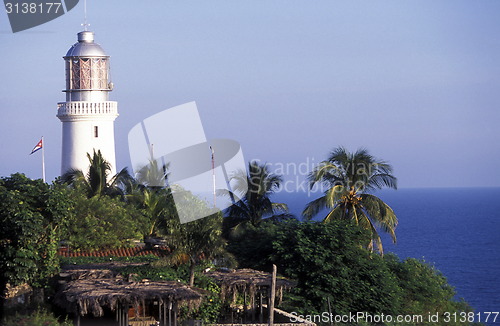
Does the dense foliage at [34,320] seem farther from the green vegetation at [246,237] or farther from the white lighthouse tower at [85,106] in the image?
the white lighthouse tower at [85,106]

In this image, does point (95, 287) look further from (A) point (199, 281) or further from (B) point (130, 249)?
(B) point (130, 249)

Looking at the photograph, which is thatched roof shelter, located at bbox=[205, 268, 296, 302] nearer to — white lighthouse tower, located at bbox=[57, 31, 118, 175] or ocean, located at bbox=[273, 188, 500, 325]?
white lighthouse tower, located at bbox=[57, 31, 118, 175]

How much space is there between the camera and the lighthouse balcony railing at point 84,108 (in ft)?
152

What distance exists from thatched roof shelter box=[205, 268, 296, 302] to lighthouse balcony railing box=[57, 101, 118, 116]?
20660 millimetres

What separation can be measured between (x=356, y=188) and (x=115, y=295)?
1473 cm

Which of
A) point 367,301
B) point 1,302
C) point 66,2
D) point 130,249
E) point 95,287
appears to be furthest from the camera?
point 130,249

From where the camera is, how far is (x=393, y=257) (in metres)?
35.0

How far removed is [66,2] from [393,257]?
65.3 feet

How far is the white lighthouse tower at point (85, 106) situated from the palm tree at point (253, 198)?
11.2m

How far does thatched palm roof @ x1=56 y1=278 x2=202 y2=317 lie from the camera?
2380 centimetres

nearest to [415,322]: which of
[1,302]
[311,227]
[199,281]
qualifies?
[311,227]

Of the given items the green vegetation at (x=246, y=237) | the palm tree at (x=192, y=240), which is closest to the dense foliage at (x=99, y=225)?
the green vegetation at (x=246, y=237)

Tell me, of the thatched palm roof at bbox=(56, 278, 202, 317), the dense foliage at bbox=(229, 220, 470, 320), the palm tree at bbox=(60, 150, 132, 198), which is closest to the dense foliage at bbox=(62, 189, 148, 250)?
the palm tree at bbox=(60, 150, 132, 198)

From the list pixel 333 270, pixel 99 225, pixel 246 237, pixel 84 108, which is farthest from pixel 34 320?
pixel 84 108
